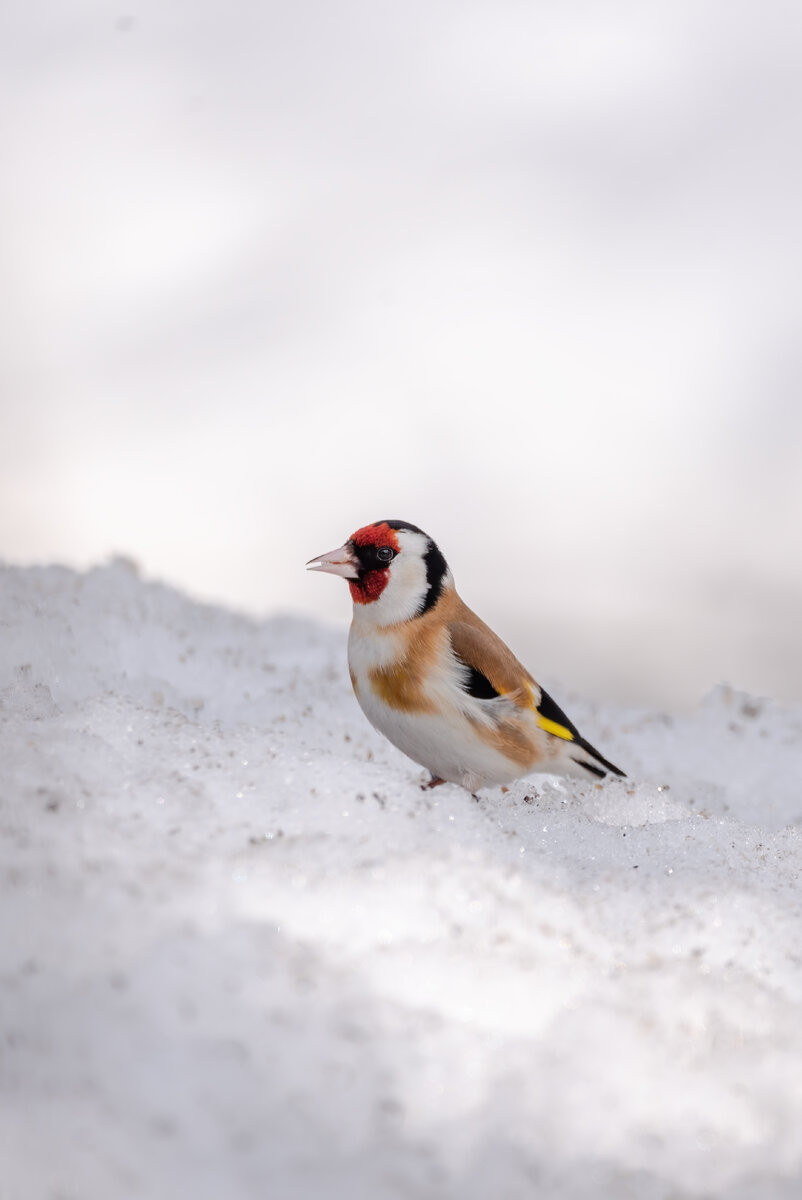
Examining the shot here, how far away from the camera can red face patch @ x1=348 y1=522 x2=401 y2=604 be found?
3848 mm

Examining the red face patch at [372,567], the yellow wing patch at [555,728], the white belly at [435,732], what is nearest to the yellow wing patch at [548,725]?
the yellow wing patch at [555,728]

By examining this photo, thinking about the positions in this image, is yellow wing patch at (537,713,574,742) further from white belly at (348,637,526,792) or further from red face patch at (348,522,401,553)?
red face patch at (348,522,401,553)

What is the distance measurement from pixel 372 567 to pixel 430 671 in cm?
44

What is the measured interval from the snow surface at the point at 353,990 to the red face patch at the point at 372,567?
80 centimetres

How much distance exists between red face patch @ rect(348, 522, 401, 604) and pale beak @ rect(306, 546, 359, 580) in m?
0.03

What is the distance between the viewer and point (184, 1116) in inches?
80.4

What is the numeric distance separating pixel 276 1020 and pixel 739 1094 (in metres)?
1.00

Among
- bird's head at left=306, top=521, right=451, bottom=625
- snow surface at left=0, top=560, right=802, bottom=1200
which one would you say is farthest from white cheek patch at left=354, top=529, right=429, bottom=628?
snow surface at left=0, top=560, right=802, bottom=1200

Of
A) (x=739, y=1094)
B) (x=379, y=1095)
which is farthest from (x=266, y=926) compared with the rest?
(x=739, y=1094)

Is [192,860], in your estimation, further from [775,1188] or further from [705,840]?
[705,840]

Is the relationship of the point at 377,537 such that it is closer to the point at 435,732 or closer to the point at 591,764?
the point at 435,732

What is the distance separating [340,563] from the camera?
3850 mm

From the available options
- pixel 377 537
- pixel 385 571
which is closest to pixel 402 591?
pixel 385 571

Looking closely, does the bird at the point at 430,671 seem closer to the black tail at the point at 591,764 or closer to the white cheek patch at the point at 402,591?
the white cheek patch at the point at 402,591
